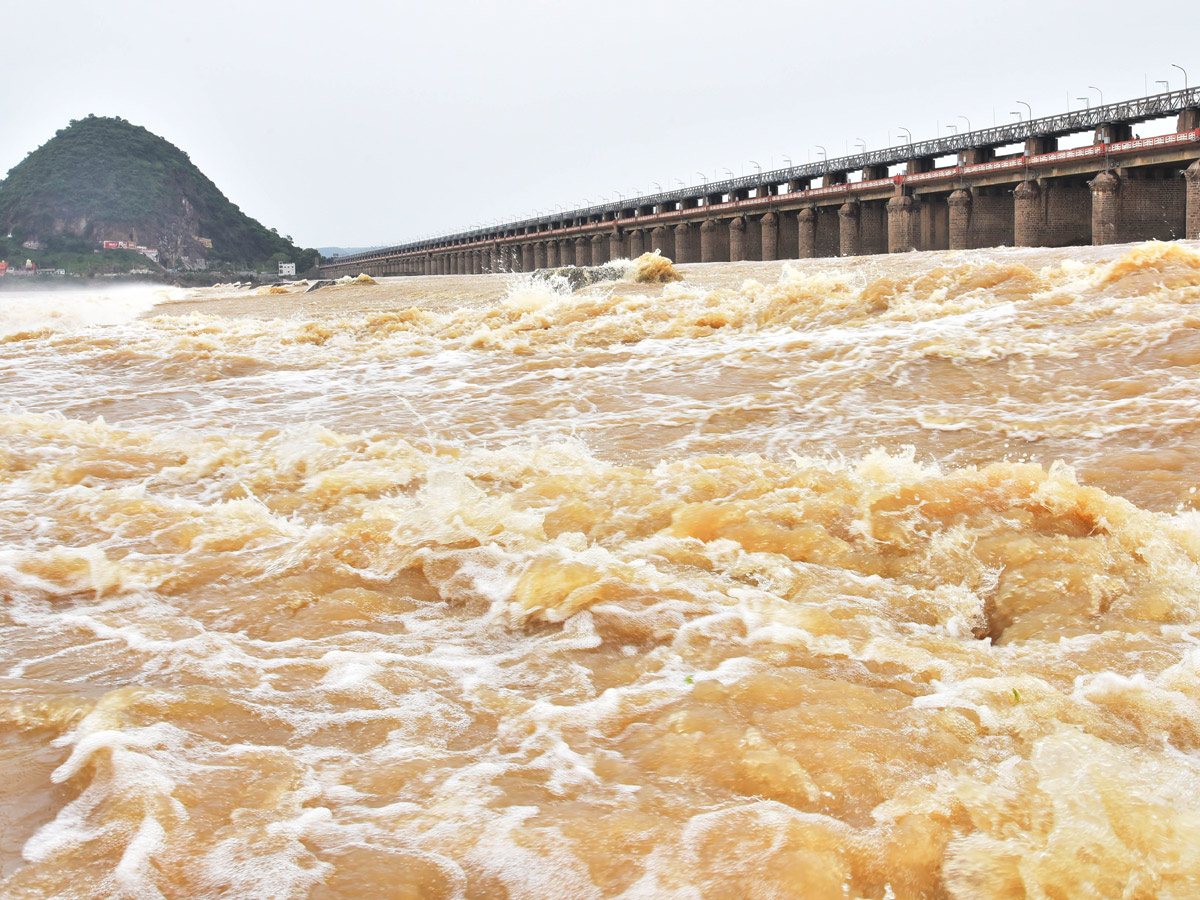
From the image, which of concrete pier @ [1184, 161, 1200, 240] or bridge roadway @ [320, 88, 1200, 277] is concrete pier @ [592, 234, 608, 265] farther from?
concrete pier @ [1184, 161, 1200, 240]

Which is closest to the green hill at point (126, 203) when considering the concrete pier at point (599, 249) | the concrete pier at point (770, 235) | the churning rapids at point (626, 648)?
the concrete pier at point (599, 249)

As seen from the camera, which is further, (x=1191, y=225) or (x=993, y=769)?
(x=1191, y=225)

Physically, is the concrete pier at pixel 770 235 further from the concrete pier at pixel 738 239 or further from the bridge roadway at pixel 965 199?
the concrete pier at pixel 738 239

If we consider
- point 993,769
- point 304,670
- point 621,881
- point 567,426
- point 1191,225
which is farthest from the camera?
point 1191,225

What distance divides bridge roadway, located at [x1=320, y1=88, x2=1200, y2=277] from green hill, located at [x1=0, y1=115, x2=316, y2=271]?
85.2 meters

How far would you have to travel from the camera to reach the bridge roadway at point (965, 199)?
28078 mm

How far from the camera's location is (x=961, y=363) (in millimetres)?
8062

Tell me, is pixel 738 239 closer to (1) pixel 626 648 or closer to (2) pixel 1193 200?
(2) pixel 1193 200

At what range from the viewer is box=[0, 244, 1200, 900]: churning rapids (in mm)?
2156

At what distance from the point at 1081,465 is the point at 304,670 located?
15.2ft

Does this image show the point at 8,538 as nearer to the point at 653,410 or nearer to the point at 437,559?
the point at 437,559

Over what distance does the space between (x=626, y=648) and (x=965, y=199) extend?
35029 millimetres

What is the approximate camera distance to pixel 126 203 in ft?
380

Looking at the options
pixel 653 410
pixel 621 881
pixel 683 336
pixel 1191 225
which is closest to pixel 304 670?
pixel 621 881
